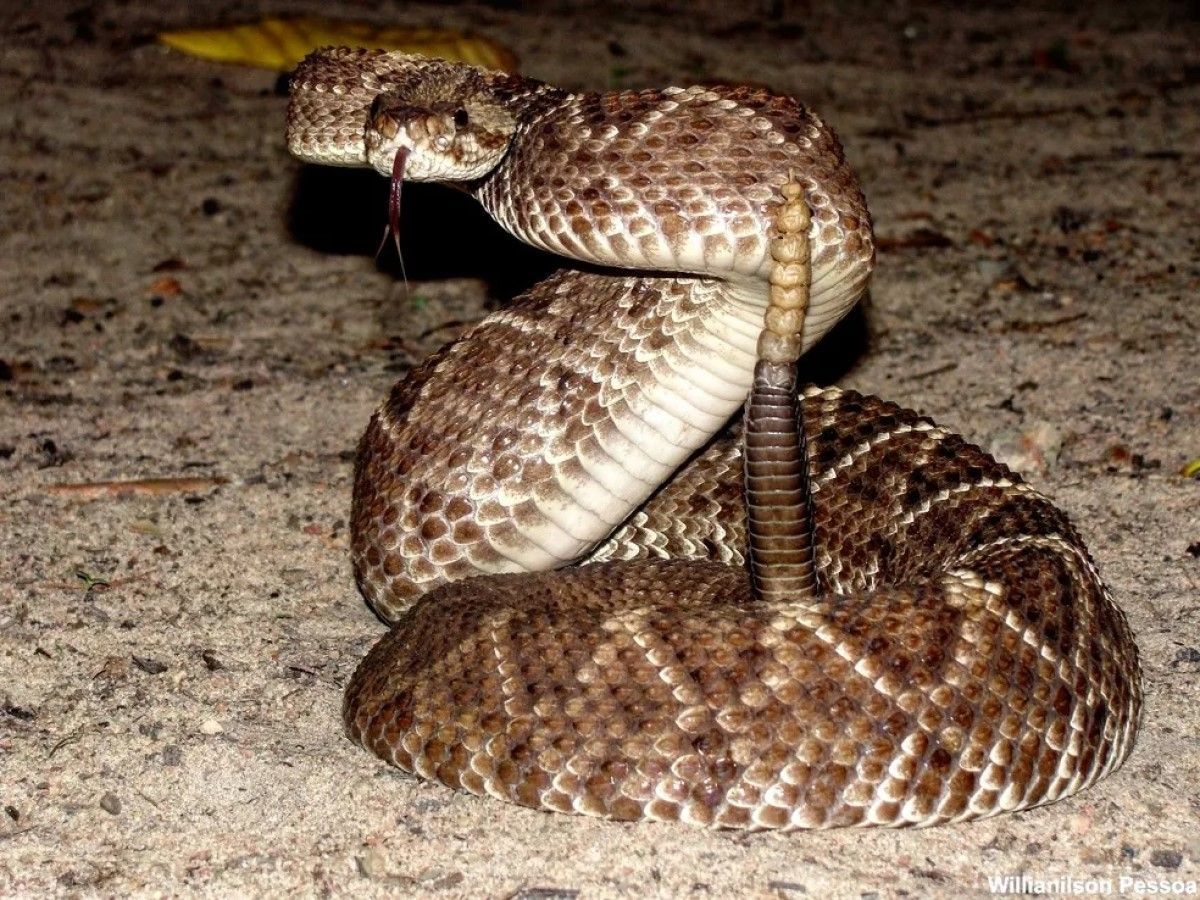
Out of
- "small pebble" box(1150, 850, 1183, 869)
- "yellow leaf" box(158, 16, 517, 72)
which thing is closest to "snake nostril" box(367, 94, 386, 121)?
"small pebble" box(1150, 850, 1183, 869)

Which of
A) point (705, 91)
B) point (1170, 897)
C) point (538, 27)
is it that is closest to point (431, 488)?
point (705, 91)

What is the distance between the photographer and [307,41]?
1054 cm

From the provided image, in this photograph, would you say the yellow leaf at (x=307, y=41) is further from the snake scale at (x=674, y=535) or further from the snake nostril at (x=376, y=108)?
the snake nostril at (x=376, y=108)

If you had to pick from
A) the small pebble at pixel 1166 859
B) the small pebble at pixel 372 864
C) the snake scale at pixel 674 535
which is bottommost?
the small pebble at pixel 372 864

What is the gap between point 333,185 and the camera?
382 inches

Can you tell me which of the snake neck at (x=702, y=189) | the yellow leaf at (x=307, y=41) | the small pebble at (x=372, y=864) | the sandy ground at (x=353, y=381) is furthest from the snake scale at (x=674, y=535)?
the yellow leaf at (x=307, y=41)

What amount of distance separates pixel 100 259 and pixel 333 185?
1.66 meters

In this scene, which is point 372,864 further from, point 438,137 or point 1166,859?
point 438,137

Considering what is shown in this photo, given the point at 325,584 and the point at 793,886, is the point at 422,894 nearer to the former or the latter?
the point at 793,886

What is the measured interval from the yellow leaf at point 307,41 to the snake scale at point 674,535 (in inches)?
180

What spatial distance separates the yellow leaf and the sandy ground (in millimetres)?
237

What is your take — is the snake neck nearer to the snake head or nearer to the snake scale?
the snake scale

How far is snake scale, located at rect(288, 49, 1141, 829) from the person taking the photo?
150 inches

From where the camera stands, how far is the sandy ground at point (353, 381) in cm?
386
